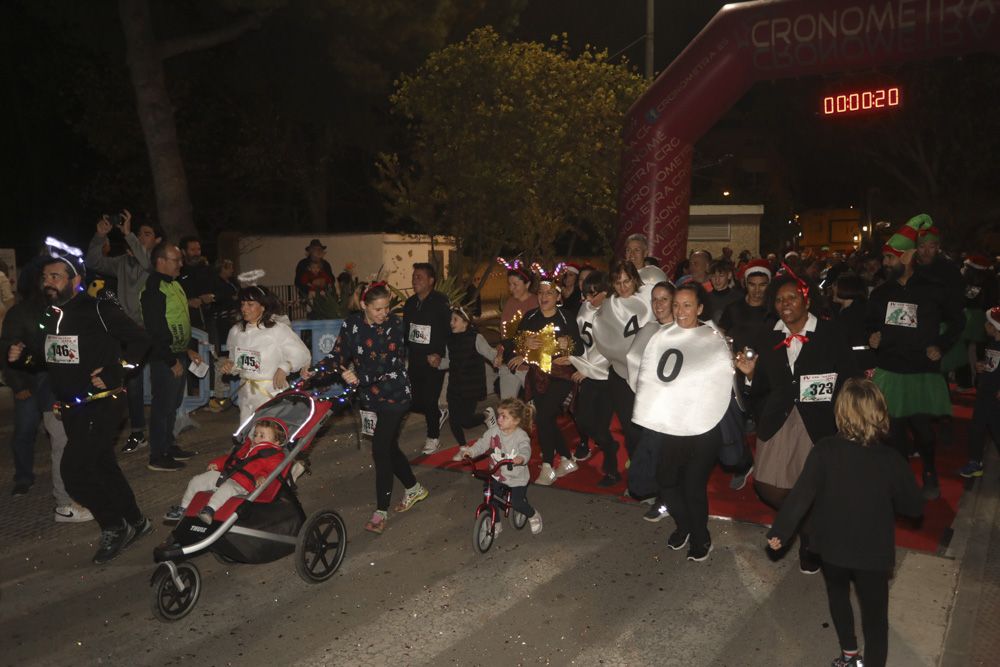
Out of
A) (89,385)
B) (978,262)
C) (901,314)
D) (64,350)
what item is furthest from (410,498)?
(978,262)

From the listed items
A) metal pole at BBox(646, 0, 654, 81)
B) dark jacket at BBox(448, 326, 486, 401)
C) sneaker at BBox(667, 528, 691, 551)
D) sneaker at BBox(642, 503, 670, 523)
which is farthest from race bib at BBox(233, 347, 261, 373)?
metal pole at BBox(646, 0, 654, 81)

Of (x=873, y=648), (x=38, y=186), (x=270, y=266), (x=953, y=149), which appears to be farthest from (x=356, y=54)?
(x=953, y=149)

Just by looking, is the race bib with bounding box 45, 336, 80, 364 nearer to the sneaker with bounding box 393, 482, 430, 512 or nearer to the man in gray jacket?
the sneaker with bounding box 393, 482, 430, 512

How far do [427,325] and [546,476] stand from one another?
1793 mm

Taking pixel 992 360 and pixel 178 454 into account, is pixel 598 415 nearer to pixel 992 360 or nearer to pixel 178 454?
pixel 992 360

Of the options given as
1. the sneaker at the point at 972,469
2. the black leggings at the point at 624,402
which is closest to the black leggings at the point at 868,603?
the black leggings at the point at 624,402

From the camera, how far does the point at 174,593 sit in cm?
519

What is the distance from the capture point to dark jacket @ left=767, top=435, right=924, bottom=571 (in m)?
4.12

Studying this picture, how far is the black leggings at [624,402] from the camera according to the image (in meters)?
7.15

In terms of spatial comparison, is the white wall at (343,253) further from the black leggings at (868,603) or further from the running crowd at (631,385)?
the black leggings at (868,603)

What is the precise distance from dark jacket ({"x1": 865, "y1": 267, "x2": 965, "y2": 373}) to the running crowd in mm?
17

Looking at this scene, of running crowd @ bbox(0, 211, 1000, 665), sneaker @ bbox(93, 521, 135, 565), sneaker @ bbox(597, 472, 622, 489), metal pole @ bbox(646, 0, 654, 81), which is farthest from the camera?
metal pole @ bbox(646, 0, 654, 81)

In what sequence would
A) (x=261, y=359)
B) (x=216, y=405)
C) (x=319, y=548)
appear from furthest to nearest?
(x=216, y=405), (x=261, y=359), (x=319, y=548)

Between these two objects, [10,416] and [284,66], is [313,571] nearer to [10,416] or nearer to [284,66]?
[10,416]
